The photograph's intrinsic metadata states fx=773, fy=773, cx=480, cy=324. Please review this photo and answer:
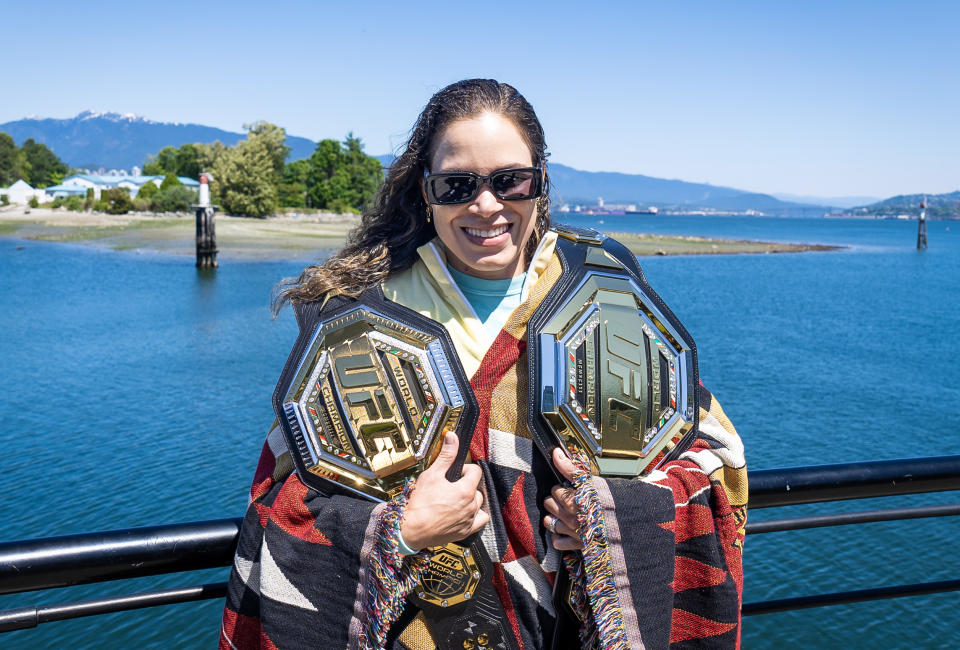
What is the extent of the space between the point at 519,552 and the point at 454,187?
88cm

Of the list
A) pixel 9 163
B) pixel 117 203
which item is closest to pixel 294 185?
pixel 117 203

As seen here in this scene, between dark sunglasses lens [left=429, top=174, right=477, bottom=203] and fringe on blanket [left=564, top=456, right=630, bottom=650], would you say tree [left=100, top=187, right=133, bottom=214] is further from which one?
fringe on blanket [left=564, top=456, right=630, bottom=650]

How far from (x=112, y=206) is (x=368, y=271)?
259 feet

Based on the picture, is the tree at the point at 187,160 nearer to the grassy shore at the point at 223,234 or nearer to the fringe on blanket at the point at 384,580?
the grassy shore at the point at 223,234

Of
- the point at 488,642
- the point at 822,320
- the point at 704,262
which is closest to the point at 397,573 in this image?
the point at 488,642

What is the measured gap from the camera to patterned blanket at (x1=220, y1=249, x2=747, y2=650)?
1648mm

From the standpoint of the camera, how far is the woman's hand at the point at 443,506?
1649 mm

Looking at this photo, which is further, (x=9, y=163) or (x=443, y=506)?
(x=9, y=163)

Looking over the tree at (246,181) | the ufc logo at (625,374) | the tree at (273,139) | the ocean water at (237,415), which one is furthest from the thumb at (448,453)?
the tree at (273,139)

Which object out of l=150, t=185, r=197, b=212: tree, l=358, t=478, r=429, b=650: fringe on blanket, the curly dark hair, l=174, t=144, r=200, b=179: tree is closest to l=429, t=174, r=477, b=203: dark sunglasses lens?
the curly dark hair

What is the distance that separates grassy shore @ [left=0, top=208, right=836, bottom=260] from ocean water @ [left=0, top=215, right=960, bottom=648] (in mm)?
12756

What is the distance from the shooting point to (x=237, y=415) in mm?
14781

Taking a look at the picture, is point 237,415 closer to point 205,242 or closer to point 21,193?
point 205,242

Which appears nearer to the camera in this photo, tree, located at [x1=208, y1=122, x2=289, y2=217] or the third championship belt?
the third championship belt
